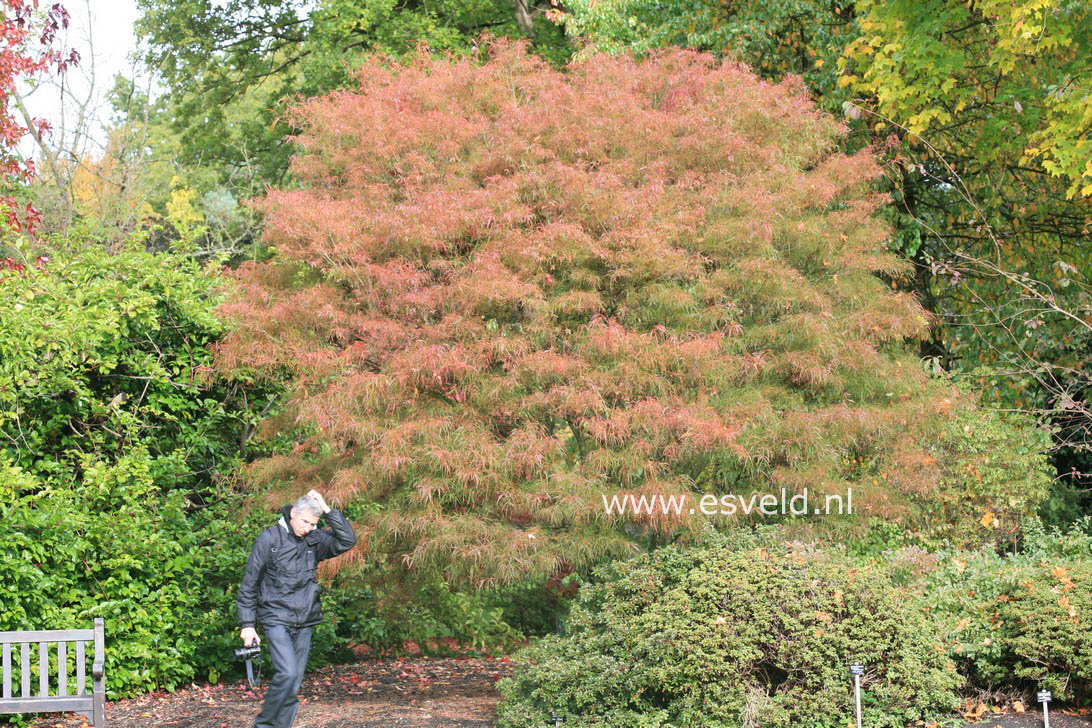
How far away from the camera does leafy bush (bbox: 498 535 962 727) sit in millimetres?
5289

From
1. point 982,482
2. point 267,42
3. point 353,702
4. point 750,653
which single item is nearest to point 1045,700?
point 750,653

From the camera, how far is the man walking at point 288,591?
17.6 feet

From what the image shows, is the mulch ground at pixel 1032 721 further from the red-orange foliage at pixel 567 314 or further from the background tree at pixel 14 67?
the background tree at pixel 14 67

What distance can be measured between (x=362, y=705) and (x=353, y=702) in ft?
0.64

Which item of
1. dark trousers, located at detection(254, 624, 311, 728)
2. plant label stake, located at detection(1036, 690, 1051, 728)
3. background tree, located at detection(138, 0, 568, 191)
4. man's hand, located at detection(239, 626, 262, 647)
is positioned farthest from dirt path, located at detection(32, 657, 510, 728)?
background tree, located at detection(138, 0, 568, 191)

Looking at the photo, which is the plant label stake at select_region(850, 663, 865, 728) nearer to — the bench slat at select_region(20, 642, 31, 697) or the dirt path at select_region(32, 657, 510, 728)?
the dirt path at select_region(32, 657, 510, 728)

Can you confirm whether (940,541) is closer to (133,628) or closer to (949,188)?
(949,188)

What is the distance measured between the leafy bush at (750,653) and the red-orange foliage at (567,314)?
0.59 m

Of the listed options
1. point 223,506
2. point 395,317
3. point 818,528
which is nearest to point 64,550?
point 223,506

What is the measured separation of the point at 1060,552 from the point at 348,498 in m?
5.69

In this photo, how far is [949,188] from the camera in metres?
12.3

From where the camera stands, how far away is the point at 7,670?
5727 millimetres

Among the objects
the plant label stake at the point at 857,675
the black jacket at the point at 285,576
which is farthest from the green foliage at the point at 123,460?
the plant label stake at the point at 857,675

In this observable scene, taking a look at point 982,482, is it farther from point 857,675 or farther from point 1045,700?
point 857,675
